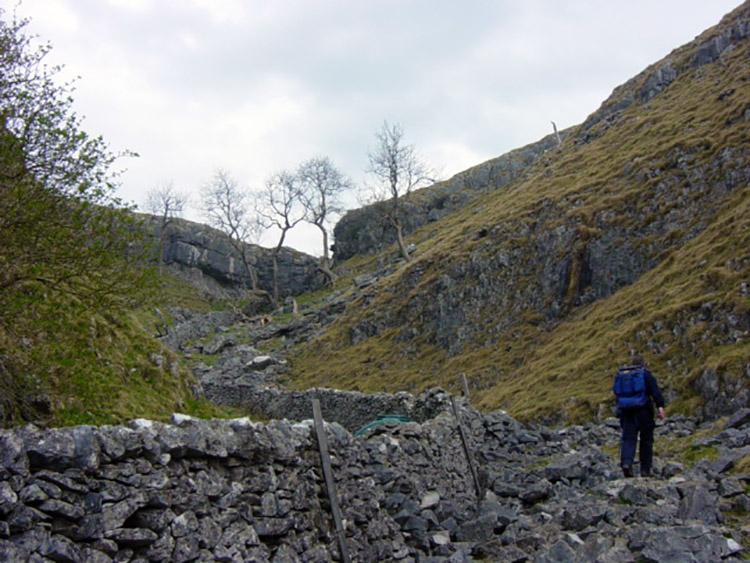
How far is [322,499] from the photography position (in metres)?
7.54

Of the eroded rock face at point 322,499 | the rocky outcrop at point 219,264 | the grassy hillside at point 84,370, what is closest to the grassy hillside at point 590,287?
the eroded rock face at point 322,499

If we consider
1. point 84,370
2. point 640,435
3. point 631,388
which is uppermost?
point 84,370

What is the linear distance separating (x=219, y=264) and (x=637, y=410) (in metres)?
64.6

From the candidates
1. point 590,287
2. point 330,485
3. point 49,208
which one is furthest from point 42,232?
point 590,287

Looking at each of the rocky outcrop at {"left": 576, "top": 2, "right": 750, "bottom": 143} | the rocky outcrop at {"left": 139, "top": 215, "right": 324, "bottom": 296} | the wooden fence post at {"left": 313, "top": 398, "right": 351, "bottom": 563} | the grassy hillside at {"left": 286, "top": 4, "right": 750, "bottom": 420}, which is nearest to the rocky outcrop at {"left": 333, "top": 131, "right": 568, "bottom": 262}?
the rocky outcrop at {"left": 139, "top": 215, "right": 324, "bottom": 296}

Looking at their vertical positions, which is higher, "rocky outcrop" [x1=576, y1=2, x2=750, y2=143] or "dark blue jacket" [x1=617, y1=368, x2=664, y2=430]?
"rocky outcrop" [x1=576, y1=2, x2=750, y2=143]

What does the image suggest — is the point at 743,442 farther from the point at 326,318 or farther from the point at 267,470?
the point at 326,318

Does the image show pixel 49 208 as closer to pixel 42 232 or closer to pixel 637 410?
pixel 42 232

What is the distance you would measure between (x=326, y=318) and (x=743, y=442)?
35.2 m

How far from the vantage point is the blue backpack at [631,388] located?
33.4ft

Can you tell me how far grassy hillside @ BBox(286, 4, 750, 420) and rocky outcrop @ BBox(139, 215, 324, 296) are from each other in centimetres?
2874

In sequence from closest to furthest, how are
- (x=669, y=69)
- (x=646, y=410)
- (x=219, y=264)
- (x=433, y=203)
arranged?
(x=646, y=410) < (x=669, y=69) < (x=219, y=264) < (x=433, y=203)

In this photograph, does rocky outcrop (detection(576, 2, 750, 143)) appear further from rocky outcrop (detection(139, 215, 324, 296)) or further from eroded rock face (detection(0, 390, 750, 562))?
eroded rock face (detection(0, 390, 750, 562))

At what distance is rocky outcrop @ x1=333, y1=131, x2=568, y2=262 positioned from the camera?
69000 mm
